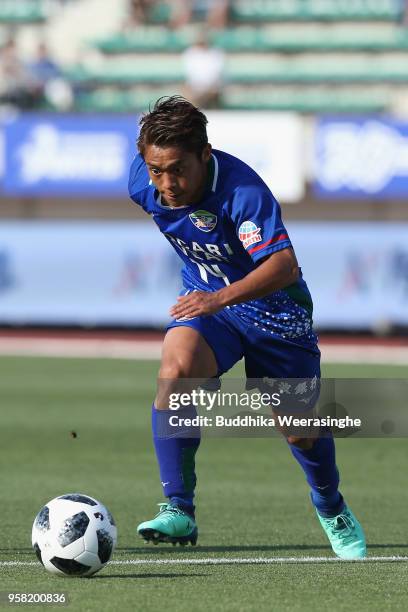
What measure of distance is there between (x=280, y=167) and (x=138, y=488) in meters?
15.4

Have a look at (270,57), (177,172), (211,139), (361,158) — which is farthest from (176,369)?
(270,57)

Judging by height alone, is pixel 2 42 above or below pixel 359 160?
above

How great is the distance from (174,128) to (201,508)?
10.2 ft

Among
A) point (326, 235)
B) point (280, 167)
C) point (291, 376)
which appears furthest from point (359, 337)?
point (291, 376)

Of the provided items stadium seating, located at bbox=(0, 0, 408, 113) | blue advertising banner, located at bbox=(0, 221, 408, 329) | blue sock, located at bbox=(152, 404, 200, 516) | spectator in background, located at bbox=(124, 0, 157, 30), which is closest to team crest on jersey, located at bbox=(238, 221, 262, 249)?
blue sock, located at bbox=(152, 404, 200, 516)

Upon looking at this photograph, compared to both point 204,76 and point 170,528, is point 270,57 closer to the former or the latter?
point 204,76

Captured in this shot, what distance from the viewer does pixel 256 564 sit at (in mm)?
5789

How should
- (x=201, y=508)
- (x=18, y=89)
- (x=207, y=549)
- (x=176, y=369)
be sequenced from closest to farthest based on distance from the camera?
(x=176, y=369)
(x=207, y=549)
(x=201, y=508)
(x=18, y=89)

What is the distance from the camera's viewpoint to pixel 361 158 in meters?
23.4

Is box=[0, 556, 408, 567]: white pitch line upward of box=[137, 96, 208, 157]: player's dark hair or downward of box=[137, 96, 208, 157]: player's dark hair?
downward

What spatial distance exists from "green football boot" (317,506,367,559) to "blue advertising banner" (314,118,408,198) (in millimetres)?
17457

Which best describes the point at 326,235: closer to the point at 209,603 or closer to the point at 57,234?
the point at 57,234

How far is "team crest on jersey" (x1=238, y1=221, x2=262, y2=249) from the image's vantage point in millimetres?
5660

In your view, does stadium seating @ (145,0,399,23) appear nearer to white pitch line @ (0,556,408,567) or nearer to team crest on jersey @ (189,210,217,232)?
team crest on jersey @ (189,210,217,232)
